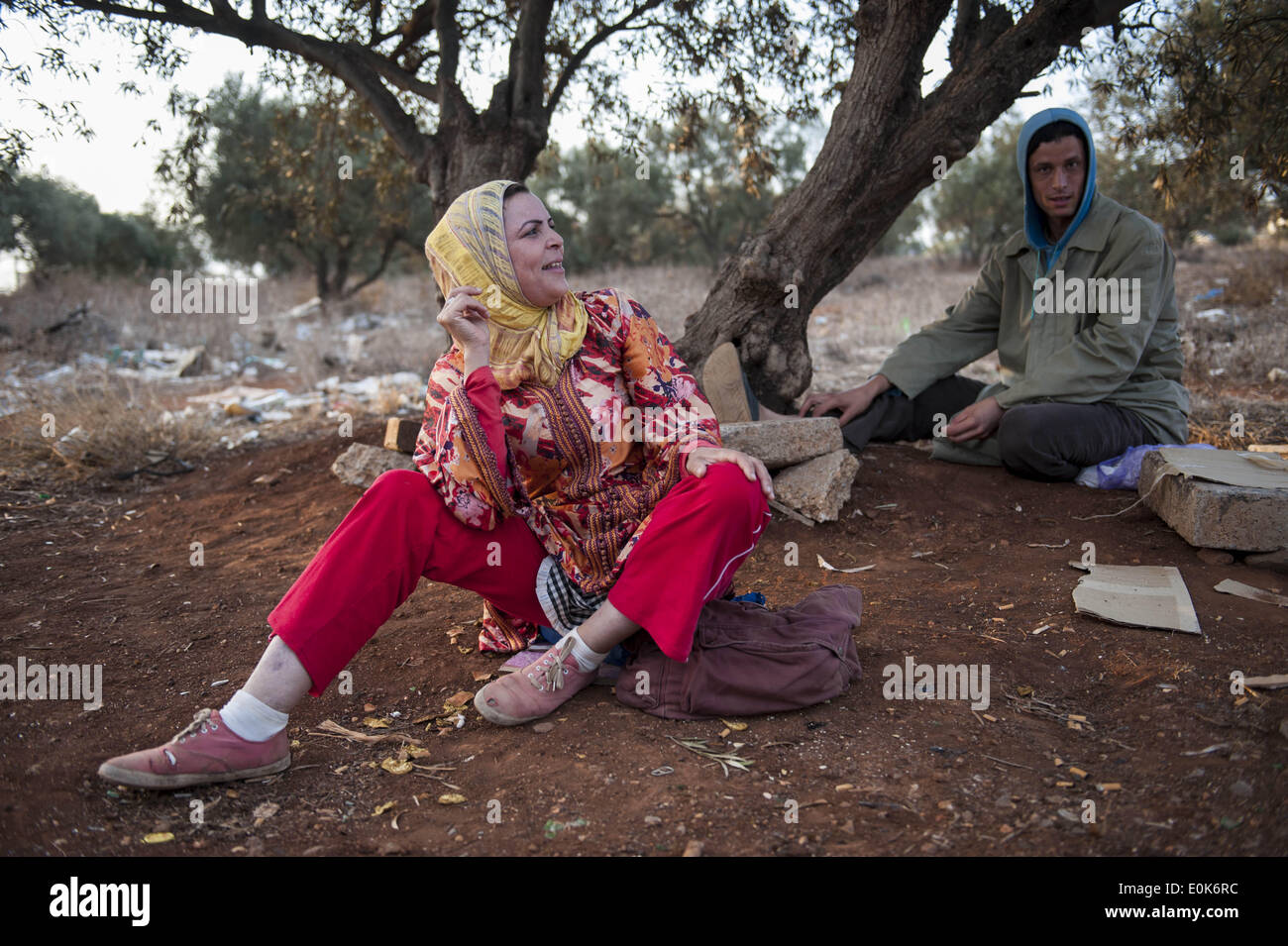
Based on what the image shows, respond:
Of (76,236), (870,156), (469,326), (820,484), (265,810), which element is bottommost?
(265,810)

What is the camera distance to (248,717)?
2232 mm

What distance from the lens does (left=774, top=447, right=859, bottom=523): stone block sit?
161 inches

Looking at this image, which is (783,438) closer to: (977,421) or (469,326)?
(977,421)

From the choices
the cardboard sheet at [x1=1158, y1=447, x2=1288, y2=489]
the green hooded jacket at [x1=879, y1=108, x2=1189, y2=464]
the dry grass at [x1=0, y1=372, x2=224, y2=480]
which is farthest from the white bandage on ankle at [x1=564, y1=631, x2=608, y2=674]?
the dry grass at [x1=0, y1=372, x2=224, y2=480]

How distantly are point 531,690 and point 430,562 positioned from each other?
1.49ft

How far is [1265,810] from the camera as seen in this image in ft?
6.36

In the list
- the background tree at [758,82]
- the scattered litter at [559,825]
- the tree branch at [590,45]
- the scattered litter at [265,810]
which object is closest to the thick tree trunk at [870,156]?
the background tree at [758,82]

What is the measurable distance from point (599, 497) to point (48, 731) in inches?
65.4

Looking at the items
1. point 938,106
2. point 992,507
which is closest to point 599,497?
point 992,507

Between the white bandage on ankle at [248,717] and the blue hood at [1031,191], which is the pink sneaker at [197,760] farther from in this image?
the blue hood at [1031,191]

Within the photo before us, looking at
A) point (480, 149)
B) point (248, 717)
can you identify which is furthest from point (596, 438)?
point (480, 149)

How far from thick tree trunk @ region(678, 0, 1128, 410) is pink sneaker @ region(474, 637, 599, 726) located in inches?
98.6

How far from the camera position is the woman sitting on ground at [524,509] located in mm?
2254

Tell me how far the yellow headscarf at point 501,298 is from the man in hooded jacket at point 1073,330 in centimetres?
242
